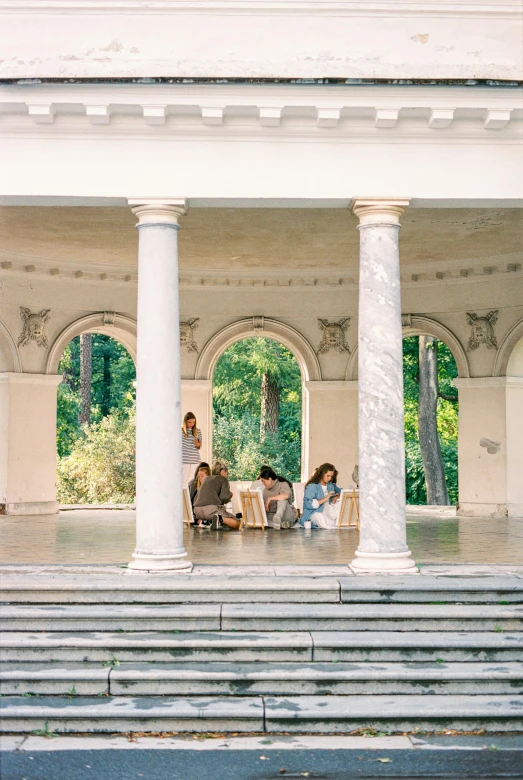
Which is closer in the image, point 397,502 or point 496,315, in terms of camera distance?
point 397,502

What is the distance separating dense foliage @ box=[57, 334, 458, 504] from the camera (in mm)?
33312

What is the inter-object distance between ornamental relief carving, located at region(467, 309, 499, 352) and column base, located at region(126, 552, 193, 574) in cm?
1134

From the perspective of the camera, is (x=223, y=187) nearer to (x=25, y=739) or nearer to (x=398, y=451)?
(x=398, y=451)

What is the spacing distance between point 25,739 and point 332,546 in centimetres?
640

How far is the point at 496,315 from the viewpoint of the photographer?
2062 cm

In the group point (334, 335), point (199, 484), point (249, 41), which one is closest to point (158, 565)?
point (249, 41)

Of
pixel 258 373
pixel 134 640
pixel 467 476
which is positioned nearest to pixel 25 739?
pixel 134 640

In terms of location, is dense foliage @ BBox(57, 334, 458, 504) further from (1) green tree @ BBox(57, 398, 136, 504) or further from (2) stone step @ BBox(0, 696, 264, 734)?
(2) stone step @ BBox(0, 696, 264, 734)

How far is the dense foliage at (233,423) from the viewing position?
33312mm

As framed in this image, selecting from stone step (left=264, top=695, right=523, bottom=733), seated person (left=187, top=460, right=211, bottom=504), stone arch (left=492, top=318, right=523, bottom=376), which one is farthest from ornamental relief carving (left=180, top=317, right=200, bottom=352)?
stone step (left=264, top=695, right=523, bottom=733)

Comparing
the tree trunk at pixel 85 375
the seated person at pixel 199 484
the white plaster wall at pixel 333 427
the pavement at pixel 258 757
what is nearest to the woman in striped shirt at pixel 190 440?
the seated person at pixel 199 484

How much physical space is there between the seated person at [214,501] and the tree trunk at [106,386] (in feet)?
80.7

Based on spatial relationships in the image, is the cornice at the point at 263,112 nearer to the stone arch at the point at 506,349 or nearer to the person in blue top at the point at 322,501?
the person in blue top at the point at 322,501

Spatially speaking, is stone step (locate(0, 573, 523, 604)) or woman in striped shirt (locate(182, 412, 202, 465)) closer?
stone step (locate(0, 573, 523, 604))
